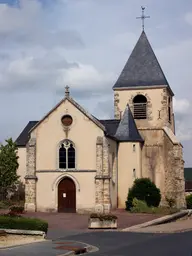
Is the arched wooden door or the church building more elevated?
the church building

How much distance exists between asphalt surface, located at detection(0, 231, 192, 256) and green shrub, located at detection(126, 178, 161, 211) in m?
14.5

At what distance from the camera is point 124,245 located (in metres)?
19.1

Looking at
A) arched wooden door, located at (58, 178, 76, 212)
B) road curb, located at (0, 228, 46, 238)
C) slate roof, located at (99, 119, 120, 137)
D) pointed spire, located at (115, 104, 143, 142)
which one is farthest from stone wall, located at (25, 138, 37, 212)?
road curb, located at (0, 228, 46, 238)

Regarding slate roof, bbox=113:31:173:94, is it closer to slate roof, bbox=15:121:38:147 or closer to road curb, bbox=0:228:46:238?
slate roof, bbox=15:121:38:147

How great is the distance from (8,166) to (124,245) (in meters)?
24.2

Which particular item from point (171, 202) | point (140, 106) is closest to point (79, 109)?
point (140, 106)

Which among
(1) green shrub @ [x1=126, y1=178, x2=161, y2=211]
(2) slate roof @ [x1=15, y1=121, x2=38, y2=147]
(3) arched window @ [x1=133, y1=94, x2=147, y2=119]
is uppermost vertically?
(3) arched window @ [x1=133, y1=94, x2=147, y2=119]

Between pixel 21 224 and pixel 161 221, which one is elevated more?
pixel 21 224

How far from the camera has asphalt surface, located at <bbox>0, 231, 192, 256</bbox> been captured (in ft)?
53.6

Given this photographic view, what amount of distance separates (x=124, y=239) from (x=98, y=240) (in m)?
1.15

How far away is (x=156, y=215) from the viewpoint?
1377 inches

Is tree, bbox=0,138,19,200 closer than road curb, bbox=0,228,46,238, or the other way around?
road curb, bbox=0,228,46,238

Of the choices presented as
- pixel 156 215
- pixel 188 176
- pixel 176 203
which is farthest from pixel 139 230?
pixel 188 176

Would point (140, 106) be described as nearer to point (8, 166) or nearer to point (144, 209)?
point (144, 209)
